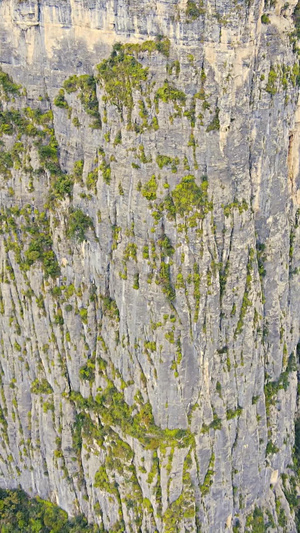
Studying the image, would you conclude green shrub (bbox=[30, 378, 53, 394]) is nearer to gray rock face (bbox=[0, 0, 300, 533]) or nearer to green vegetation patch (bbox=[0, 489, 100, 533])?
gray rock face (bbox=[0, 0, 300, 533])

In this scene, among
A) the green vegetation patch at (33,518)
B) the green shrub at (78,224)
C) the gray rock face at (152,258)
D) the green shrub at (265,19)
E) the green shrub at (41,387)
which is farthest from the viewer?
the green vegetation patch at (33,518)

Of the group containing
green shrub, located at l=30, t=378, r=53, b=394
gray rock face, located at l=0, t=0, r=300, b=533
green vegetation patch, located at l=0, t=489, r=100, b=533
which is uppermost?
gray rock face, located at l=0, t=0, r=300, b=533

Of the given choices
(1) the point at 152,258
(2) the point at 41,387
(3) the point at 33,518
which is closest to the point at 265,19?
(1) the point at 152,258

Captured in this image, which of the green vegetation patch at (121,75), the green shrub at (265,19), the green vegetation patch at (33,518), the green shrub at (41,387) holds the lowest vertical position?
the green vegetation patch at (33,518)

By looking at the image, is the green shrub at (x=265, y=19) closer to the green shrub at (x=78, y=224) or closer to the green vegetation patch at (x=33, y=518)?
the green shrub at (x=78, y=224)

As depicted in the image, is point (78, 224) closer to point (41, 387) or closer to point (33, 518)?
point (41, 387)

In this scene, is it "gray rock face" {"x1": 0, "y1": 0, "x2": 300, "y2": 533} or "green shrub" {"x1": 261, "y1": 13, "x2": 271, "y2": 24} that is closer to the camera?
"green shrub" {"x1": 261, "y1": 13, "x2": 271, "y2": 24}

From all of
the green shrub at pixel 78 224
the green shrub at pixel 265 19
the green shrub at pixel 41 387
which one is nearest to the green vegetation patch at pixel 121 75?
the green shrub at pixel 265 19

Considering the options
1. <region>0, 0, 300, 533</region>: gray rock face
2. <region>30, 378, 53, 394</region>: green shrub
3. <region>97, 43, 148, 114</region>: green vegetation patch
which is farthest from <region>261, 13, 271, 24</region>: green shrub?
<region>30, 378, 53, 394</region>: green shrub

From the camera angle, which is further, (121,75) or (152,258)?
(152,258)
